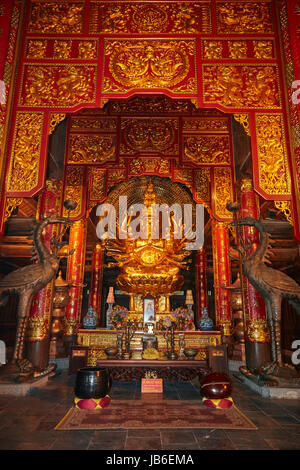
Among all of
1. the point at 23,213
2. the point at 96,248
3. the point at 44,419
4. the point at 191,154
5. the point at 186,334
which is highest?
the point at 191,154

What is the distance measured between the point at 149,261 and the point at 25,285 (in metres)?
5.36

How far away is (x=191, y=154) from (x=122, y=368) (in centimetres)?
442

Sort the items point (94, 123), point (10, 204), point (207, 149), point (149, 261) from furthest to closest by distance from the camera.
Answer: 1. point (149, 261)
2. point (94, 123)
3. point (207, 149)
4. point (10, 204)

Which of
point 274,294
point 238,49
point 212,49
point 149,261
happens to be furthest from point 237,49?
point 149,261

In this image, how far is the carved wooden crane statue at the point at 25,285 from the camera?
364 cm

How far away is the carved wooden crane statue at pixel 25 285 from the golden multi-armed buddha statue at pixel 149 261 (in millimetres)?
4709

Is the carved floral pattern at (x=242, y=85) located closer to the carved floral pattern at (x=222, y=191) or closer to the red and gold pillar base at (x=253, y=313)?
the red and gold pillar base at (x=253, y=313)

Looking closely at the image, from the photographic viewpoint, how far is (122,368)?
4.12m

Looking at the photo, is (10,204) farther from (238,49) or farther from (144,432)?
(238,49)

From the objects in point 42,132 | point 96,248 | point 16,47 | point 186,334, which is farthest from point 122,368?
point 96,248

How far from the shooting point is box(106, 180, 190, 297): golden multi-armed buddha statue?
8.75 meters

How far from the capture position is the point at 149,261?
8.95 meters

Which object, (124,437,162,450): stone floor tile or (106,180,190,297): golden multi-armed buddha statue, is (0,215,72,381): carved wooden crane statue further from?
(106,180,190,297): golden multi-armed buddha statue
